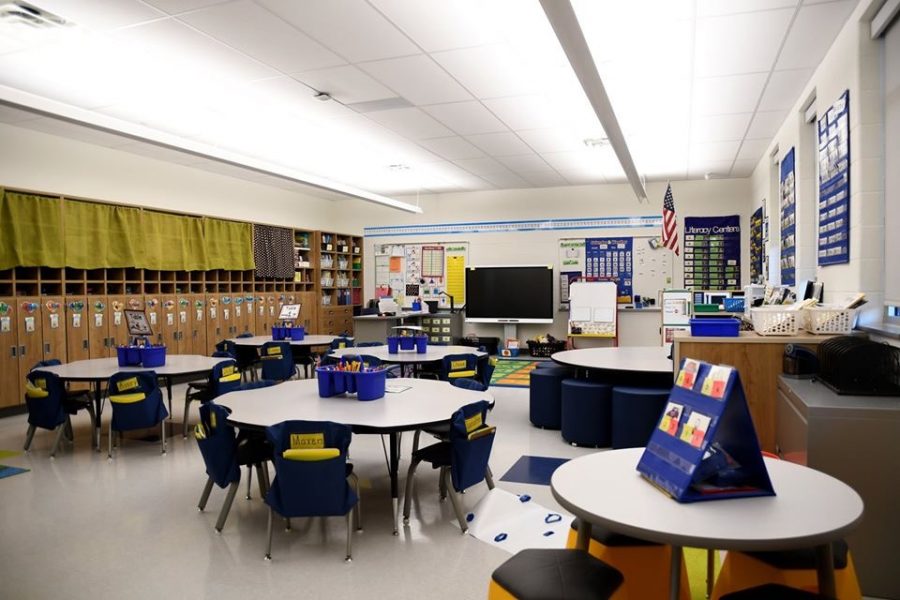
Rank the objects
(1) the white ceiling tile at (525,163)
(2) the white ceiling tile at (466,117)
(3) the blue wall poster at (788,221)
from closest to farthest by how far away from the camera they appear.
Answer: (3) the blue wall poster at (788,221), (2) the white ceiling tile at (466,117), (1) the white ceiling tile at (525,163)

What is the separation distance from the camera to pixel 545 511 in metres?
3.83

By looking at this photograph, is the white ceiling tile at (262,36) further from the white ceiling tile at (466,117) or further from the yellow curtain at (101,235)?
the yellow curtain at (101,235)

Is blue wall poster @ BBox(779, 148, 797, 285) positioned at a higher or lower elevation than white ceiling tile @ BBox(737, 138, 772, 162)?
lower

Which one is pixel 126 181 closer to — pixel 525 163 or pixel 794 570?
pixel 525 163

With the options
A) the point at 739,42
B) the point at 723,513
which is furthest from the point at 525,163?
the point at 723,513

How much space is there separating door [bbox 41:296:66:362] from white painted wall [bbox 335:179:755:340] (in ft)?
21.9

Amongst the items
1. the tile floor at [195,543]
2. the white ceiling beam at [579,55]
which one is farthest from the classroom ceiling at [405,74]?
the tile floor at [195,543]

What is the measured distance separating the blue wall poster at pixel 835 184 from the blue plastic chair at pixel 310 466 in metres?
3.93

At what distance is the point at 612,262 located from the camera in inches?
449

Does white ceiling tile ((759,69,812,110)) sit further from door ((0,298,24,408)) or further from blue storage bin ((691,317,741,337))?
door ((0,298,24,408))

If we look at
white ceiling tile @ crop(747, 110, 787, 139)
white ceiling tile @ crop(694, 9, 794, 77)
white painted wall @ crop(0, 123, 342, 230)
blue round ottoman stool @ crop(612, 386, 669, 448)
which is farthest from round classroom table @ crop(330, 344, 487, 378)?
white painted wall @ crop(0, 123, 342, 230)

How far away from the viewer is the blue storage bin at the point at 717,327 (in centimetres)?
378

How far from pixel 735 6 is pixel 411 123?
153 inches

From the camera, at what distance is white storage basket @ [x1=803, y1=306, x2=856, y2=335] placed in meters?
3.70
